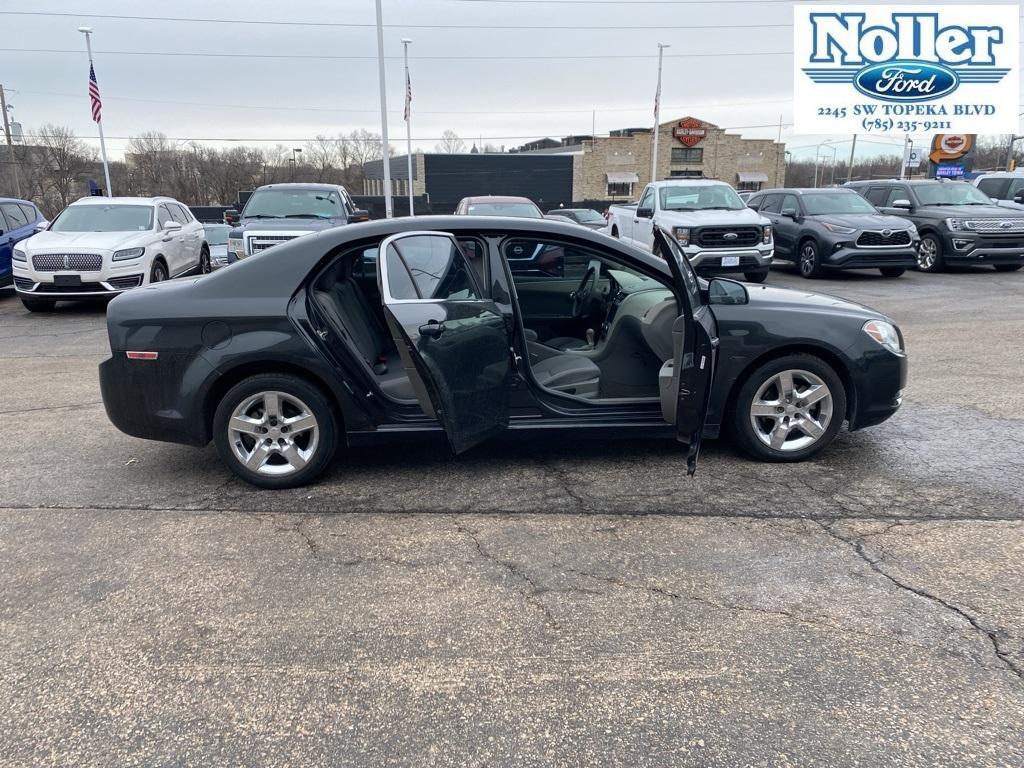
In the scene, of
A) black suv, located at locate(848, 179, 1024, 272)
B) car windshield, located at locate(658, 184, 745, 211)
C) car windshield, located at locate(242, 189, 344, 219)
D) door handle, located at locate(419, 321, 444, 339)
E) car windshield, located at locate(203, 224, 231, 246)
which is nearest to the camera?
door handle, located at locate(419, 321, 444, 339)

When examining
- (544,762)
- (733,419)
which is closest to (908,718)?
(544,762)

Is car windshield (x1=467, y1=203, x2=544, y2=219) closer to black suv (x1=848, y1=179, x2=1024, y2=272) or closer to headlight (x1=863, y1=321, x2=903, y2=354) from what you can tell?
black suv (x1=848, y1=179, x2=1024, y2=272)

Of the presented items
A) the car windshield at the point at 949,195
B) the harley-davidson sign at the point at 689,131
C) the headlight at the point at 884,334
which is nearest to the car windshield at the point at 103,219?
the headlight at the point at 884,334

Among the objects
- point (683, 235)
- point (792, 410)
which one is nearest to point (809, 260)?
point (683, 235)

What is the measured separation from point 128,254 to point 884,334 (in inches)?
430

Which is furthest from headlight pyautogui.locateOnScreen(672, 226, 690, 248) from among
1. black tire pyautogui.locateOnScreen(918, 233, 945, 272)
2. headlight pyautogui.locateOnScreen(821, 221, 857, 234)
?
black tire pyautogui.locateOnScreen(918, 233, 945, 272)

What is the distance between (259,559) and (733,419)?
9.32ft

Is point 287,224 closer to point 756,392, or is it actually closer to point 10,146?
point 756,392

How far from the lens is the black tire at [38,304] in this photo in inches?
472

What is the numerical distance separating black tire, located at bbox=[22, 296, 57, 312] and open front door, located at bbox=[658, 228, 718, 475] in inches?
447

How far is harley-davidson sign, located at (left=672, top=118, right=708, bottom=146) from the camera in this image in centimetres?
6144

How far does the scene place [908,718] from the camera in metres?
2.49

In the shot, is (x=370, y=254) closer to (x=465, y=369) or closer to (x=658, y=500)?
(x=465, y=369)

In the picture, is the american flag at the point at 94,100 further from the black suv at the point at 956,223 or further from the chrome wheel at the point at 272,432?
the chrome wheel at the point at 272,432
